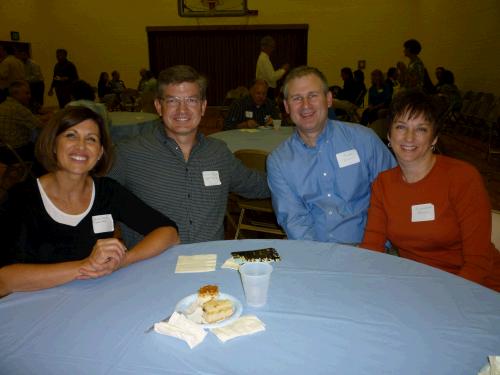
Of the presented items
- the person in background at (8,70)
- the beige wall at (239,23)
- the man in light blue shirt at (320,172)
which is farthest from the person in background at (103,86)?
the man in light blue shirt at (320,172)

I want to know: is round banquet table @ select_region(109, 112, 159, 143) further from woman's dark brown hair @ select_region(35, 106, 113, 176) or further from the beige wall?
the beige wall

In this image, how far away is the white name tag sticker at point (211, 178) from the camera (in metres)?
2.10

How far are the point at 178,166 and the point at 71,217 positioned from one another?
627mm

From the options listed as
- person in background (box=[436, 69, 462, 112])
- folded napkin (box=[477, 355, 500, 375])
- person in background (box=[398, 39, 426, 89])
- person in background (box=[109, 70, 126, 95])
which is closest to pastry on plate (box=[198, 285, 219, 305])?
folded napkin (box=[477, 355, 500, 375])

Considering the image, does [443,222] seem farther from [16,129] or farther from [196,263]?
[16,129]

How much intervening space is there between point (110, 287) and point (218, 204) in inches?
36.0

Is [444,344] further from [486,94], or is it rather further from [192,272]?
[486,94]

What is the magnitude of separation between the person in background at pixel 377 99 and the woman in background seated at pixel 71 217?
24.9 feet

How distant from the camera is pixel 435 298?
121 cm

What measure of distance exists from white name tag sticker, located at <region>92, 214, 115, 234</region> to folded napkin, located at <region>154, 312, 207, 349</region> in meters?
0.72

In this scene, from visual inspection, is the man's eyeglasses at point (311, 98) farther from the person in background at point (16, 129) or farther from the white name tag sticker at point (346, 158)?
the person in background at point (16, 129)

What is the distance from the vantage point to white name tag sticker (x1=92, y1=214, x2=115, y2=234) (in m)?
1.66

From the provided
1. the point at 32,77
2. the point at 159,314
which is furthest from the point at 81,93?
the point at 32,77

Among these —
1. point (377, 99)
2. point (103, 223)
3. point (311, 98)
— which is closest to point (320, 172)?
point (311, 98)
